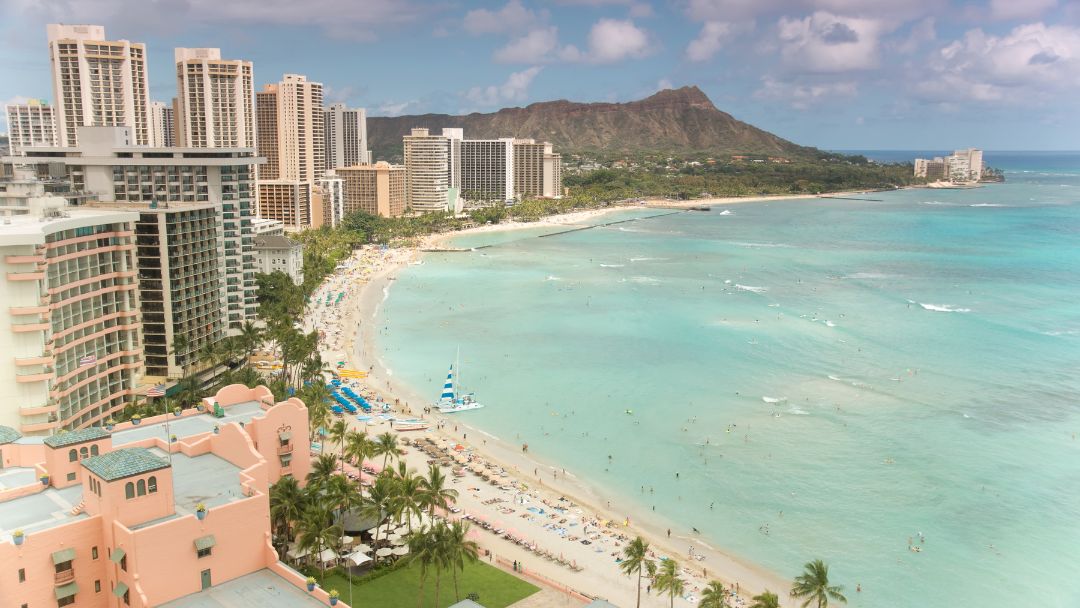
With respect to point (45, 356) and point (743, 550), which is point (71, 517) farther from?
point (743, 550)

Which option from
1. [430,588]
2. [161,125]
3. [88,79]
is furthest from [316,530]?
[161,125]

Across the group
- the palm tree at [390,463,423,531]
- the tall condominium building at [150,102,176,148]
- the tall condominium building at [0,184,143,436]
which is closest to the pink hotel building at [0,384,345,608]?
the palm tree at [390,463,423,531]

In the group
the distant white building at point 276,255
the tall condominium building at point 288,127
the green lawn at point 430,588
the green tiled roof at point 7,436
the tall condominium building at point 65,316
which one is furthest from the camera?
the tall condominium building at point 288,127

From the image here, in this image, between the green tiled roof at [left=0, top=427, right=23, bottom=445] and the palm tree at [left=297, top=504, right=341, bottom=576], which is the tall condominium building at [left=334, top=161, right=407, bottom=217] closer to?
the green tiled roof at [left=0, top=427, right=23, bottom=445]

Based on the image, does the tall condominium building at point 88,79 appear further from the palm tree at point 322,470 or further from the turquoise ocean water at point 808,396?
the palm tree at point 322,470

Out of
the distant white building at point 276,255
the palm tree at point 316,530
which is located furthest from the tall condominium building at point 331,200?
the palm tree at point 316,530

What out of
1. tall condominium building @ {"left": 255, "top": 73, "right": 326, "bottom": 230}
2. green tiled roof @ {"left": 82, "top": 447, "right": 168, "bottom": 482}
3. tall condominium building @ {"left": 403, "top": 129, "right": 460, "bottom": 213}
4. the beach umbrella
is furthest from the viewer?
tall condominium building @ {"left": 403, "top": 129, "right": 460, "bottom": 213}
